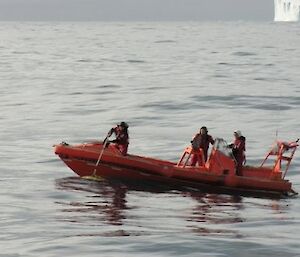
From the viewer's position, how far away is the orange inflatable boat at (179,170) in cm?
2738

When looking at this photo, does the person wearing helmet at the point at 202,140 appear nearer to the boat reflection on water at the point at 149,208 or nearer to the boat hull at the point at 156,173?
the boat hull at the point at 156,173

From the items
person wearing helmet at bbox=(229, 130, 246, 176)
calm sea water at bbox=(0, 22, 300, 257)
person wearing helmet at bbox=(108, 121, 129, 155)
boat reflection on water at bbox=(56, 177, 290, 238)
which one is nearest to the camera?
calm sea water at bbox=(0, 22, 300, 257)

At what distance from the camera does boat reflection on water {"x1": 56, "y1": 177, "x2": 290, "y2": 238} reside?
69.7ft

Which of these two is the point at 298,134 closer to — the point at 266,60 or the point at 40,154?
the point at 40,154

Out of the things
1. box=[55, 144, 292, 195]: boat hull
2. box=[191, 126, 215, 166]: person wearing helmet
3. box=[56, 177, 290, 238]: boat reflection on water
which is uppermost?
box=[191, 126, 215, 166]: person wearing helmet

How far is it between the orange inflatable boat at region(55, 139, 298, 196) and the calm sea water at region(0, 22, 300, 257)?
1.44 feet

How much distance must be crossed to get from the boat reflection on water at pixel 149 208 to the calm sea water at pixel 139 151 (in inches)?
1.1

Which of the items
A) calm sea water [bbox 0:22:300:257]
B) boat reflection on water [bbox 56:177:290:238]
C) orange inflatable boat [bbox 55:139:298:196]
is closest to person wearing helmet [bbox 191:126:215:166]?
orange inflatable boat [bbox 55:139:298:196]

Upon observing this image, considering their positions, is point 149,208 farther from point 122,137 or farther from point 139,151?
point 139,151

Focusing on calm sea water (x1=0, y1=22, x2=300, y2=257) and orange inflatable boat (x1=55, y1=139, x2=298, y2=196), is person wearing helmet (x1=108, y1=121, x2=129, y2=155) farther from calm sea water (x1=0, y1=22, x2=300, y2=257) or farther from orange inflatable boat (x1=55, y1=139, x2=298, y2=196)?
calm sea water (x1=0, y1=22, x2=300, y2=257)

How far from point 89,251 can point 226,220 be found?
487 cm

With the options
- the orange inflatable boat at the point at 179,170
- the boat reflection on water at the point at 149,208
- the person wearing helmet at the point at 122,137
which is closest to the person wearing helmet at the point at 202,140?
the orange inflatable boat at the point at 179,170

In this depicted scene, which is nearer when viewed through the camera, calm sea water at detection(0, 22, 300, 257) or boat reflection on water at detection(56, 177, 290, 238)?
calm sea water at detection(0, 22, 300, 257)

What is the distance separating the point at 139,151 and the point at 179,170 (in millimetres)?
8398
